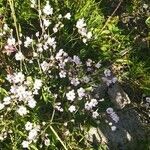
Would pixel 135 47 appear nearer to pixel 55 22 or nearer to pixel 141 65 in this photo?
pixel 141 65

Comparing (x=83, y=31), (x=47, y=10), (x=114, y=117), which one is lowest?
(x=114, y=117)

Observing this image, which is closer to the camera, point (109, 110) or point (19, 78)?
point (19, 78)

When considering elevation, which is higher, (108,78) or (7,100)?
(7,100)

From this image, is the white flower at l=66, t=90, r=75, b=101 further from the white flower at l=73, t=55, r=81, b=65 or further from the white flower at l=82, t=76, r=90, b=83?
the white flower at l=73, t=55, r=81, b=65

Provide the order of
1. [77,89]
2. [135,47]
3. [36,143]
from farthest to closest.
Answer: [135,47] < [77,89] < [36,143]

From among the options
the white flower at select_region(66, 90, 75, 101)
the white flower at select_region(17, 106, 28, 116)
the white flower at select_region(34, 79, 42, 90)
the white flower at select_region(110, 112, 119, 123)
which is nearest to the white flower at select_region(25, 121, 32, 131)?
the white flower at select_region(17, 106, 28, 116)

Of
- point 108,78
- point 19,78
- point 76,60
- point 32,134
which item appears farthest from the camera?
point 108,78

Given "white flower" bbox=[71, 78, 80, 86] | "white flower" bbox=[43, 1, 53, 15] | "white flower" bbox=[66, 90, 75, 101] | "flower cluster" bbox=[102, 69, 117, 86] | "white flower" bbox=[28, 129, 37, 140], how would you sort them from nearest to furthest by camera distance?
"white flower" bbox=[28, 129, 37, 140] < "white flower" bbox=[66, 90, 75, 101] < "white flower" bbox=[71, 78, 80, 86] < "white flower" bbox=[43, 1, 53, 15] < "flower cluster" bbox=[102, 69, 117, 86]

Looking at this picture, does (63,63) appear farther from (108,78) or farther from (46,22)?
(108,78)

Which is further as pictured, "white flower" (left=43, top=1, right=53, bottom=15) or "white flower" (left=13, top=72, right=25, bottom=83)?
"white flower" (left=43, top=1, right=53, bottom=15)

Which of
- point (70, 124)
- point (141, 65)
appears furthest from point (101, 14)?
point (70, 124)

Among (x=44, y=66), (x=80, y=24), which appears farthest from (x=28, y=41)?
(x=80, y=24)
